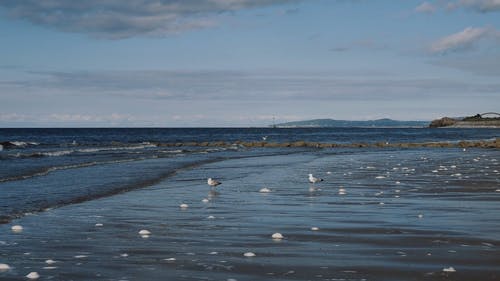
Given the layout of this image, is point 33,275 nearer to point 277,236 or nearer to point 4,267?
point 4,267

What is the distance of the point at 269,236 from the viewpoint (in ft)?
37.3

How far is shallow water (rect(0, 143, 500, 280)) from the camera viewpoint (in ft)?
28.7

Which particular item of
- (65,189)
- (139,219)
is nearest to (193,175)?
(65,189)

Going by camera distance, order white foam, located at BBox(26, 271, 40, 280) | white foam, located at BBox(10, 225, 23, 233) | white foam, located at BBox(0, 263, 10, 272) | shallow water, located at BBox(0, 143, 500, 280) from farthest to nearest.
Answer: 1. white foam, located at BBox(10, 225, 23, 233)
2. white foam, located at BBox(0, 263, 10, 272)
3. shallow water, located at BBox(0, 143, 500, 280)
4. white foam, located at BBox(26, 271, 40, 280)

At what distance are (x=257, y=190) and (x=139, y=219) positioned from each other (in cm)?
656

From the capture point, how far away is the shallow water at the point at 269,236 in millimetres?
8742

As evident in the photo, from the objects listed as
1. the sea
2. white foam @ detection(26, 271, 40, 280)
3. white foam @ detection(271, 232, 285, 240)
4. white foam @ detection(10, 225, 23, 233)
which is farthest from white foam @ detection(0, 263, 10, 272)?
white foam @ detection(271, 232, 285, 240)

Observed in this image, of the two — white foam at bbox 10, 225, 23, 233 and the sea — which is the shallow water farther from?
white foam at bbox 10, 225, 23, 233

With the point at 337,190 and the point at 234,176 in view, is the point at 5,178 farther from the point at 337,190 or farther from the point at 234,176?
the point at 337,190

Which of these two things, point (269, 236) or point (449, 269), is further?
point (269, 236)

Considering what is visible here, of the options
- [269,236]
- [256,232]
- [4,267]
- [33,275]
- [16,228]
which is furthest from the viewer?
[16,228]

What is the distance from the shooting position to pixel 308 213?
1437 cm

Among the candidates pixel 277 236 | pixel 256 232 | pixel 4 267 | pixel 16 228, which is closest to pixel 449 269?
pixel 277 236

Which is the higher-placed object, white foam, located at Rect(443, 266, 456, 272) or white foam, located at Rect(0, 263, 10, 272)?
white foam, located at Rect(0, 263, 10, 272)
